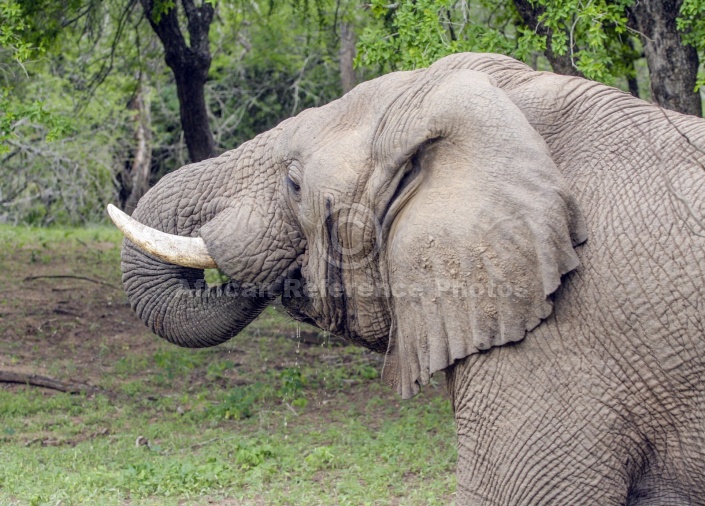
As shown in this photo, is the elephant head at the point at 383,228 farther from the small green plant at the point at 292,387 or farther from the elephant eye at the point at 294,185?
the small green plant at the point at 292,387

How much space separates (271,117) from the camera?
1856 centimetres

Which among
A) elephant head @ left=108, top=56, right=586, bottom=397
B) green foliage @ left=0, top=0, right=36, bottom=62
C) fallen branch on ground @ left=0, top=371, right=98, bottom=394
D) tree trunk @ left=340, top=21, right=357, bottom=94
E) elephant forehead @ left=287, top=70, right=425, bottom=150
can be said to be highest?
green foliage @ left=0, top=0, right=36, bottom=62

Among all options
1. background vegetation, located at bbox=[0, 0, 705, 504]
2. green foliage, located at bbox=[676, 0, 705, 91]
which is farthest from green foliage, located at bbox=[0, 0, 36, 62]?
green foliage, located at bbox=[676, 0, 705, 91]

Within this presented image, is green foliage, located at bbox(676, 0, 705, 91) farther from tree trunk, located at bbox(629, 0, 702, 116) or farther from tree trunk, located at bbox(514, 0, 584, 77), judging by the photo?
tree trunk, located at bbox(514, 0, 584, 77)

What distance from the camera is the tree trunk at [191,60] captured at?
9.66 meters

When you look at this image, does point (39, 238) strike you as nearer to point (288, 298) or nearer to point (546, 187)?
point (288, 298)

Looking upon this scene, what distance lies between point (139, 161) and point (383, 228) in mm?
14933

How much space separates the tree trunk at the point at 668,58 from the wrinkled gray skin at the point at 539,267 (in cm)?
315

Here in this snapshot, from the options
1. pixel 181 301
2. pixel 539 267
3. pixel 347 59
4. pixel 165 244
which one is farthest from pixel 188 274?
pixel 347 59

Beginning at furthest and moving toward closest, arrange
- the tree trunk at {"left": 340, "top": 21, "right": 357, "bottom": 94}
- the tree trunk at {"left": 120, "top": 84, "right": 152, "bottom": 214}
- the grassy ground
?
the tree trunk at {"left": 120, "top": 84, "right": 152, "bottom": 214}
the tree trunk at {"left": 340, "top": 21, "right": 357, "bottom": 94}
the grassy ground

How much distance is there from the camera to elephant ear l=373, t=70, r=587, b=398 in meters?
3.31

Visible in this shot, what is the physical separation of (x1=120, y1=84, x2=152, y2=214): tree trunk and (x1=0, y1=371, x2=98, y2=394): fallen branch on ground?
10.1m

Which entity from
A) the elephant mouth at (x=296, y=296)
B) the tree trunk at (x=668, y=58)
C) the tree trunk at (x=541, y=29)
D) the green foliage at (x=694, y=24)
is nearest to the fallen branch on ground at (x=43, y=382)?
the elephant mouth at (x=296, y=296)

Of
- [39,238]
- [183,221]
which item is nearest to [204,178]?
[183,221]
